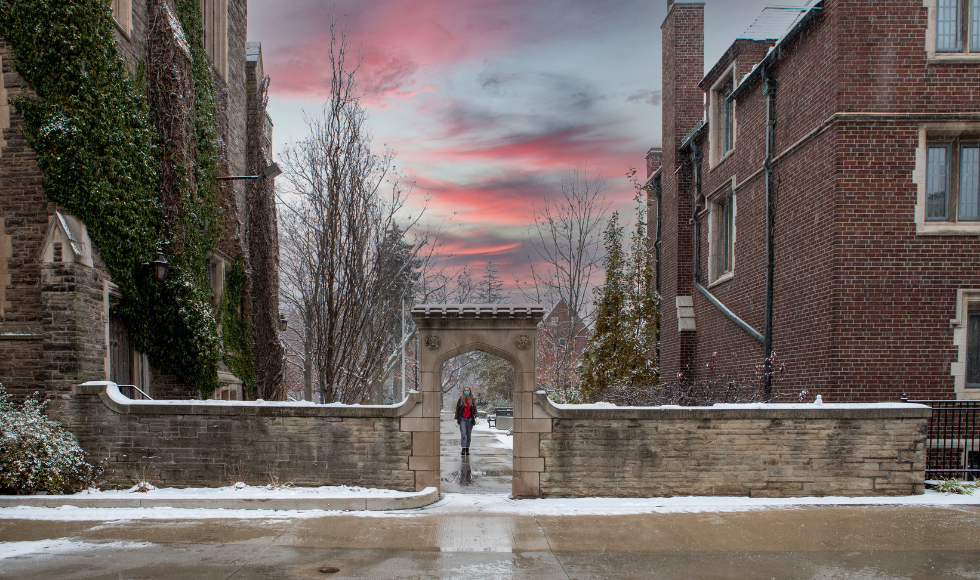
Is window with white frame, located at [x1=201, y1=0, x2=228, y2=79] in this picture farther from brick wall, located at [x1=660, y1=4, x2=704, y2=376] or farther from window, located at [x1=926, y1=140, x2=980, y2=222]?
window, located at [x1=926, y1=140, x2=980, y2=222]

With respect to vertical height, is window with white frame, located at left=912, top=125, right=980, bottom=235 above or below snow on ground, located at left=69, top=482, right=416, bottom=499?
above

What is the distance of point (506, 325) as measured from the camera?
10.8 metres

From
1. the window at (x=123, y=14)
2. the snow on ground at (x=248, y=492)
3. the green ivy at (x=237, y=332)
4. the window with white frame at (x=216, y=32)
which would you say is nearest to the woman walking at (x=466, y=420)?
the green ivy at (x=237, y=332)

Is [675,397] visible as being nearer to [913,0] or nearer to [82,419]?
[913,0]

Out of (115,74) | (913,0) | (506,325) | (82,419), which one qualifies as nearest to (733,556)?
(506,325)

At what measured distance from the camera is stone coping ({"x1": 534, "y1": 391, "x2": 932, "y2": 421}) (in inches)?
407

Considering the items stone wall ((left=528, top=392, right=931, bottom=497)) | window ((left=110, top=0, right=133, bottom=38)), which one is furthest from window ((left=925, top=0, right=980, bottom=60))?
window ((left=110, top=0, right=133, bottom=38))

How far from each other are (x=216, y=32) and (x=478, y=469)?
12.2 m

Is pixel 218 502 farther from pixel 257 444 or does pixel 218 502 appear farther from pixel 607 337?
pixel 607 337

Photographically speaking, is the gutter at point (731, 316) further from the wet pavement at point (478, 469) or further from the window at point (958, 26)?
the window at point (958, 26)

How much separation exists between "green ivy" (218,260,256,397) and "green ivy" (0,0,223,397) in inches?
88.3

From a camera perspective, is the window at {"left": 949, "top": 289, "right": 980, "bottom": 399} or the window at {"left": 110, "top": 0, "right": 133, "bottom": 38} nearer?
the window at {"left": 949, "top": 289, "right": 980, "bottom": 399}

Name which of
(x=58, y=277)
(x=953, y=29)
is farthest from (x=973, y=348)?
(x=58, y=277)

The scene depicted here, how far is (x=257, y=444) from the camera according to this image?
34.2 ft
